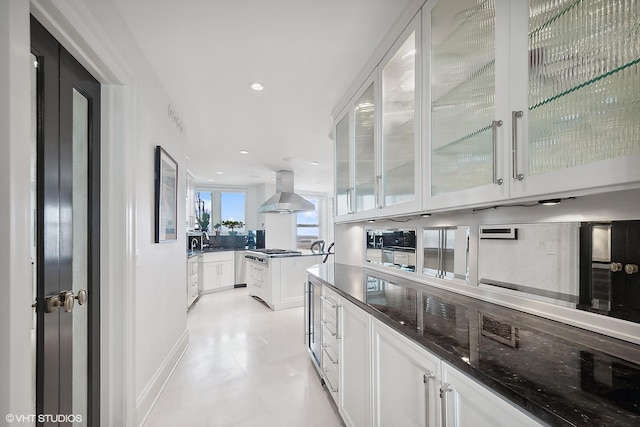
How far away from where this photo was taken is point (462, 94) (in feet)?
4.08

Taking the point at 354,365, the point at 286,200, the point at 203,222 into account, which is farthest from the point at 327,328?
the point at 203,222

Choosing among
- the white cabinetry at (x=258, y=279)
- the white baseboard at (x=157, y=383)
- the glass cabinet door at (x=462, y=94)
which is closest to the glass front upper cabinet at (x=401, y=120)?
the glass cabinet door at (x=462, y=94)

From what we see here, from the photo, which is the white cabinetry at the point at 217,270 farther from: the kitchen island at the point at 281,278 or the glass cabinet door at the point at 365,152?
the glass cabinet door at the point at 365,152

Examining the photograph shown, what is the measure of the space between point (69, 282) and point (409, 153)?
1.83 meters

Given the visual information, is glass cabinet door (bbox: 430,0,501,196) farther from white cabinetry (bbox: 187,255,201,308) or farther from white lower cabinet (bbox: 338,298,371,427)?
white cabinetry (bbox: 187,255,201,308)

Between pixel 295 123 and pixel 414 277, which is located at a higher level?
pixel 295 123

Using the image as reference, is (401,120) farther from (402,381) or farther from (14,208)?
(14,208)

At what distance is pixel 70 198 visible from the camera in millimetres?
1354

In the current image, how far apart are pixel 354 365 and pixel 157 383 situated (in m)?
1.58

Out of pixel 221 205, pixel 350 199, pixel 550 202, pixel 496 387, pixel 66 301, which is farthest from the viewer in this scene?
pixel 221 205

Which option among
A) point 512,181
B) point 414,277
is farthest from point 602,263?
point 414,277

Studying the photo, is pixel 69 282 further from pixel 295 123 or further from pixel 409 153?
pixel 295 123

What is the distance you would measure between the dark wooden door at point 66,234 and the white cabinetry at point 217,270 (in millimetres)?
4182

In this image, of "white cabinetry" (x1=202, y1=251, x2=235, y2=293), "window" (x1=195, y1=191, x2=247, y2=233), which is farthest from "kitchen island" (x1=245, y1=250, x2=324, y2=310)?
"window" (x1=195, y1=191, x2=247, y2=233)
